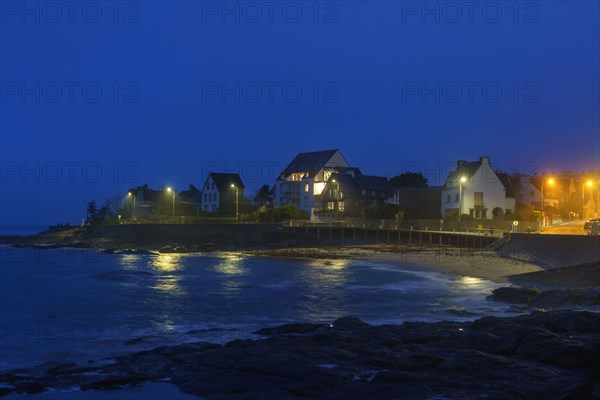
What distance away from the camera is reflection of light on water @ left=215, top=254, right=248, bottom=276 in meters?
42.4

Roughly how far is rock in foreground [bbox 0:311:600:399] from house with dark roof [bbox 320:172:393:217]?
70.5 metres

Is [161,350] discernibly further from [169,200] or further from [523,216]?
[169,200]

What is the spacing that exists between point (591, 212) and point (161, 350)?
89822 mm

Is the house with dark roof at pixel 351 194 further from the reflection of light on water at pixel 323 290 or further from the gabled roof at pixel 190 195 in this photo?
the reflection of light on water at pixel 323 290

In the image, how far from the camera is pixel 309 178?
95.8 metres

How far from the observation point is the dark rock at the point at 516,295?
24609 millimetres

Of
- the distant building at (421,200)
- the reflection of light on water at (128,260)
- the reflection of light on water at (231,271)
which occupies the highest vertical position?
the distant building at (421,200)

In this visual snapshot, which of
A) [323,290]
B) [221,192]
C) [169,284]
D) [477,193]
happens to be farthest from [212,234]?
[323,290]

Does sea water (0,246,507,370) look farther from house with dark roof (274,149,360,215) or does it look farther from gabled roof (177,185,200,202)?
gabled roof (177,185,200,202)

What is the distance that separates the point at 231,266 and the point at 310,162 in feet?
179

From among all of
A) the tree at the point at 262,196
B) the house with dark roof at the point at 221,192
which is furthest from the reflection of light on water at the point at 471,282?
the tree at the point at 262,196

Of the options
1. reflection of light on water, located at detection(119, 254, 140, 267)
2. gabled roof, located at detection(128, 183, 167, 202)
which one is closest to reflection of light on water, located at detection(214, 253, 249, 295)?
reflection of light on water, located at detection(119, 254, 140, 267)

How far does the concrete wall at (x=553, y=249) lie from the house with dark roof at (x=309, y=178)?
157 feet

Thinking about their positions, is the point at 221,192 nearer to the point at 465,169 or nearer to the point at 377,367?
the point at 465,169
